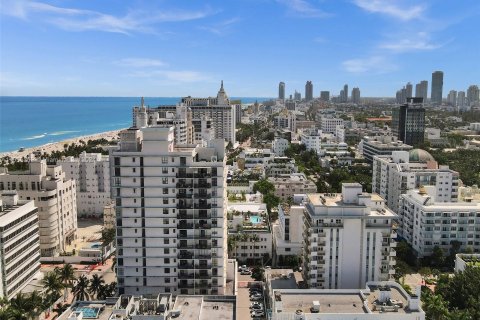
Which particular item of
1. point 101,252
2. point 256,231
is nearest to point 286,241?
point 256,231

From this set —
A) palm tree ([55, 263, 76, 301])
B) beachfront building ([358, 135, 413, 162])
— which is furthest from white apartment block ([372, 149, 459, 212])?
palm tree ([55, 263, 76, 301])

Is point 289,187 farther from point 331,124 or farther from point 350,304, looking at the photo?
point 331,124

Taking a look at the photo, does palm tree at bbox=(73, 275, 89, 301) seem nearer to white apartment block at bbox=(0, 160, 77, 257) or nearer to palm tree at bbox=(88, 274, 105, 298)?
palm tree at bbox=(88, 274, 105, 298)

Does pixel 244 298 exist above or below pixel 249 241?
below

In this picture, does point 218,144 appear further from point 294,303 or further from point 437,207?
point 437,207

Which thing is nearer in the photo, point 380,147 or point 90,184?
point 90,184

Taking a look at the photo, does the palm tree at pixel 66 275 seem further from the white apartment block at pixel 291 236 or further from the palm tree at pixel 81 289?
the white apartment block at pixel 291 236

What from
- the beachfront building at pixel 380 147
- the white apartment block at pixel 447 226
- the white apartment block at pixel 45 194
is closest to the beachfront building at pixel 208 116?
the beachfront building at pixel 380 147

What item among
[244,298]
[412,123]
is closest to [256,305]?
[244,298]
